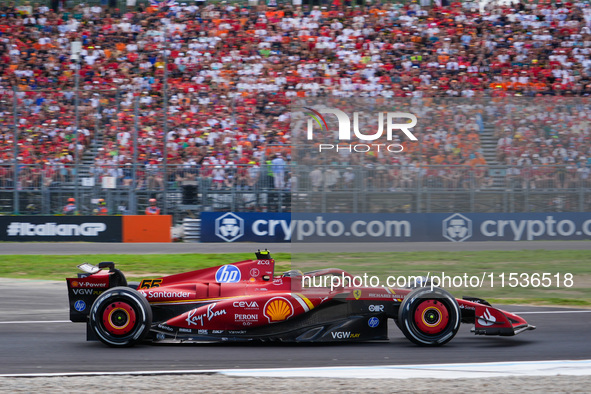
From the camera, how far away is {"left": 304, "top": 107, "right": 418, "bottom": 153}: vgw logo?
7.14 m

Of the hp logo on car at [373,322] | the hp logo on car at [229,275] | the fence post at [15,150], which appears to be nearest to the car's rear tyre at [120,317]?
the hp logo on car at [229,275]

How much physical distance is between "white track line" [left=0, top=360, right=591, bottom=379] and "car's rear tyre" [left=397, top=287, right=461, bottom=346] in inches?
25.6

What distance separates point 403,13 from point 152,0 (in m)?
Result: 8.44

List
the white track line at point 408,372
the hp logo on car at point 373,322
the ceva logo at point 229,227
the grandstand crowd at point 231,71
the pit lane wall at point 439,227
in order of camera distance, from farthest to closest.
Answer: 1. the grandstand crowd at point 231,71
2. the ceva logo at point 229,227
3. the pit lane wall at point 439,227
4. the hp logo on car at point 373,322
5. the white track line at point 408,372

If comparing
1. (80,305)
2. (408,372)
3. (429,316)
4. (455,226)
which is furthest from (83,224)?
(408,372)

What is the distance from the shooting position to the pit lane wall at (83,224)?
18.7 meters

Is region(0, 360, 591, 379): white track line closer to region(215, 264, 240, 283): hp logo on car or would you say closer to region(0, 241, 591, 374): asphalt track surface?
region(0, 241, 591, 374): asphalt track surface

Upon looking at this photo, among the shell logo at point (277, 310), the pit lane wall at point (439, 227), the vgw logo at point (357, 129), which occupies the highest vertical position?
the vgw logo at point (357, 129)

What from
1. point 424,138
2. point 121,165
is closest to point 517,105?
point 424,138

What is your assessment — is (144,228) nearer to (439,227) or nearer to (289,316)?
(439,227)

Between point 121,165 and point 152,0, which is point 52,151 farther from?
point 152,0

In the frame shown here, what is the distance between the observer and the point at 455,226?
7586 mm

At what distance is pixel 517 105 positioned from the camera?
8.04m

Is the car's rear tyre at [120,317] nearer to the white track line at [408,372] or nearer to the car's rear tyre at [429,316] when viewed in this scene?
the white track line at [408,372]
